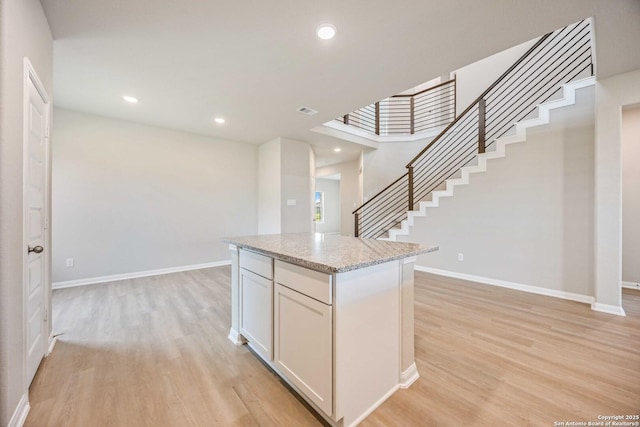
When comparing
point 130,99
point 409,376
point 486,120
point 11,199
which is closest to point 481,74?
point 486,120

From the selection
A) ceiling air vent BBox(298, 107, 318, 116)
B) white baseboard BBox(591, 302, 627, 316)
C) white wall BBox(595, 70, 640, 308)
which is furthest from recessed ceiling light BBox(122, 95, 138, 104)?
white baseboard BBox(591, 302, 627, 316)

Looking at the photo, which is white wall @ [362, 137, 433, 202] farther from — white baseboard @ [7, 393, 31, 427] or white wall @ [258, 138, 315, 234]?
white baseboard @ [7, 393, 31, 427]

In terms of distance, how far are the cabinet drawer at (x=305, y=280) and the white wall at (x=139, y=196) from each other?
12.5 feet

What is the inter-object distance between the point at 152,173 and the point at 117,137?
724 mm

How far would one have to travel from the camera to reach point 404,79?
2783mm

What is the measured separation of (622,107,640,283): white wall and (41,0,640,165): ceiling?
163 cm

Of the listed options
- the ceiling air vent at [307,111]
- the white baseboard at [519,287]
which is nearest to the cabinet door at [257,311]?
the ceiling air vent at [307,111]

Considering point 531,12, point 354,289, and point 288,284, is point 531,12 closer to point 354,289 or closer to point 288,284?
point 354,289

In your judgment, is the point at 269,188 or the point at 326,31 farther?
the point at 269,188

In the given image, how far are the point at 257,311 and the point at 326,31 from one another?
2.30m

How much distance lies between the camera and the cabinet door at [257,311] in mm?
1718

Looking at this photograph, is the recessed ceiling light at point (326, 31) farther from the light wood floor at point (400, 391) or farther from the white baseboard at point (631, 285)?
the white baseboard at point (631, 285)

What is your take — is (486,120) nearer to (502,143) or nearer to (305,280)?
(502,143)

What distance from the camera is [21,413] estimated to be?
134cm
